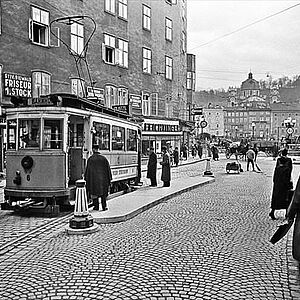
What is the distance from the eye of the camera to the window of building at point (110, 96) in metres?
36.2

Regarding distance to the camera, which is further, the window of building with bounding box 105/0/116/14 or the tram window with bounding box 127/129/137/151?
the window of building with bounding box 105/0/116/14

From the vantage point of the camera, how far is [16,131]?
519 inches

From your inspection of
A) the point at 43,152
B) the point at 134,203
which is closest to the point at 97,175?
the point at 43,152

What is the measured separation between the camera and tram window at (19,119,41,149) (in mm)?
12914

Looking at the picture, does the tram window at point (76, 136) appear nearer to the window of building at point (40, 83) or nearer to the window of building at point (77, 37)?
the window of building at point (40, 83)

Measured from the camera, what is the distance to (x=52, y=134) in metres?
13.0

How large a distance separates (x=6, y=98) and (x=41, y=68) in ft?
11.9

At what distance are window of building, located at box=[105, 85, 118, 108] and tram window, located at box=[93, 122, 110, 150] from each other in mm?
20108

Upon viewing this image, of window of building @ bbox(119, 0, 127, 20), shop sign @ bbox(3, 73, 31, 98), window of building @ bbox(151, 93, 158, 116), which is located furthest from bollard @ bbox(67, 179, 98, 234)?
window of building @ bbox(151, 93, 158, 116)

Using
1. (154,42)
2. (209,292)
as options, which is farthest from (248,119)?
(209,292)

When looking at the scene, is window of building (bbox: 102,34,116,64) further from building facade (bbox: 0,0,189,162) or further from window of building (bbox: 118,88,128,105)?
window of building (bbox: 118,88,128,105)

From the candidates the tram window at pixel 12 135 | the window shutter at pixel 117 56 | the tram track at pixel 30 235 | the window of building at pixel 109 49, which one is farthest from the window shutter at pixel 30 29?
the tram track at pixel 30 235

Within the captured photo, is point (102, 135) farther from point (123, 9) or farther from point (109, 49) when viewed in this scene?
point (123, 9)

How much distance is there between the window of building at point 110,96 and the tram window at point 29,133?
910 inches
